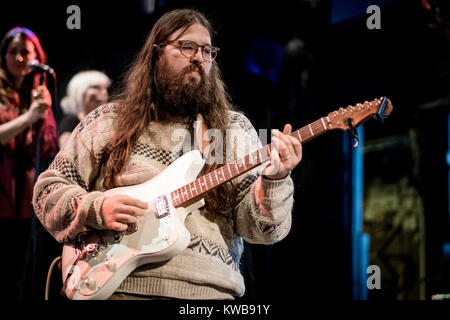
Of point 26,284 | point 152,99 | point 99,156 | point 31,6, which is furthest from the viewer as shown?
point 31,6

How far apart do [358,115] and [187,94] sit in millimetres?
773

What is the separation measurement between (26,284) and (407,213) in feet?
11.7

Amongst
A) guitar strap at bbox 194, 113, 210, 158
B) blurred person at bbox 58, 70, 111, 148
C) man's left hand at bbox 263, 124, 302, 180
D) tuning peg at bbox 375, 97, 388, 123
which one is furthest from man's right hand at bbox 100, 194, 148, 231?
blurred person at bbox 58, 70, 111, 148

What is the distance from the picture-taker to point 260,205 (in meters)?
1.97

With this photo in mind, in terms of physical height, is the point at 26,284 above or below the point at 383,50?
below

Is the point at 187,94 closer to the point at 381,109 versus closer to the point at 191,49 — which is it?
the point at 191,49

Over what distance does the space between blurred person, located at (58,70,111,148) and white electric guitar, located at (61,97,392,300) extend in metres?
1.47

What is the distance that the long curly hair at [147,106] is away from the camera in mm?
2127

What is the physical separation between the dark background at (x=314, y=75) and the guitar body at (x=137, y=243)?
1.62 metres

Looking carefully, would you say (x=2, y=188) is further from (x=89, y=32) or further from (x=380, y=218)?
(x=380, y=218)

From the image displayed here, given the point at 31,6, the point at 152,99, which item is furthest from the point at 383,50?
the point at 31,6

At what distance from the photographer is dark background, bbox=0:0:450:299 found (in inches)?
146
